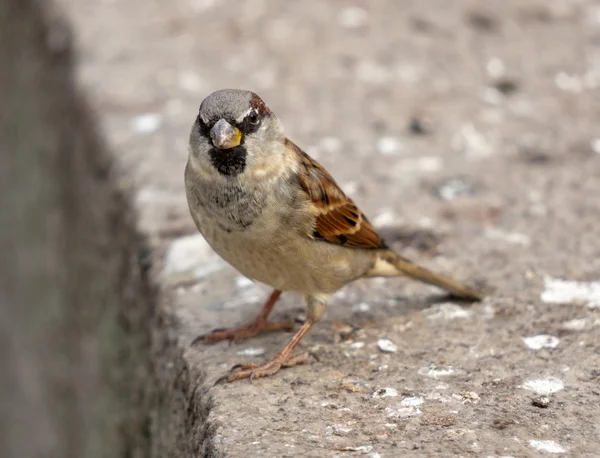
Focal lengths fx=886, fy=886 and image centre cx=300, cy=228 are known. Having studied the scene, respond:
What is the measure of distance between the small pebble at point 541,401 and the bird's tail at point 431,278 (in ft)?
2.44

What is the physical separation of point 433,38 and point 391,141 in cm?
120

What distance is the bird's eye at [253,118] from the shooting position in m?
2.86

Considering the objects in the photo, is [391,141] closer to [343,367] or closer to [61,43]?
[343,367]

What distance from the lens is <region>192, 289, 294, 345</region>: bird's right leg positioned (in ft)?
10.5

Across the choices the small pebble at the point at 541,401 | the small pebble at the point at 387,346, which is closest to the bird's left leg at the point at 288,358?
the small pebble at the point at 387,346

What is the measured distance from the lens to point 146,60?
5.46m

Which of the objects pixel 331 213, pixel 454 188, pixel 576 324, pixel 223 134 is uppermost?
pixel 223 134

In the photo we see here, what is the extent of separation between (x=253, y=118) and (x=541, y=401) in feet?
4.14

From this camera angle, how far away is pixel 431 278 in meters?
3.40

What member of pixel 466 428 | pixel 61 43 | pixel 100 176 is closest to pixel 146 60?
pixel 61 43

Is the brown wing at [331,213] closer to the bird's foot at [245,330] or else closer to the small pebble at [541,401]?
the bird's foot at [245,330]

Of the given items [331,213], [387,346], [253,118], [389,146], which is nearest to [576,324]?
[387,346]

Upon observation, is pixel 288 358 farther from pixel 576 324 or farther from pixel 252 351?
pixel 576 324

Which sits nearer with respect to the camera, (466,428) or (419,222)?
(466,428)
